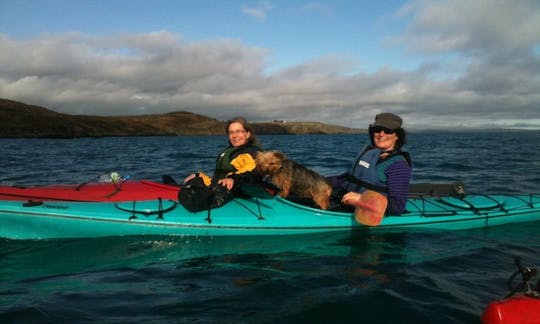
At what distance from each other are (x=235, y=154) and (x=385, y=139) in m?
2.70

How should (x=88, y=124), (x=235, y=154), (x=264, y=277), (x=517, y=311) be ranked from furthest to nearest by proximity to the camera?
(x=88, y=124), (x=235, y=154), (x=264, y=277), (x=517, y=311)

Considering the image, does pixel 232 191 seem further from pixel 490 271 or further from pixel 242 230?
pixel 490 271

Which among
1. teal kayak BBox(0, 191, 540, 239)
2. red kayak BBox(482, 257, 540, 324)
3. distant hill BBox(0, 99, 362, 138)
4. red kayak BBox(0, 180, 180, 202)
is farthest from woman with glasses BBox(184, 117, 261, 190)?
distant hill BBox(0, 99, 362, 138)

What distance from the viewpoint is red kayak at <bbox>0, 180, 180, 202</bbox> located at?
7.27m

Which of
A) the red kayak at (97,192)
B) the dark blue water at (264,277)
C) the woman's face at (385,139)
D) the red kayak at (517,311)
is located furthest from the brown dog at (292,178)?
the red kayak at (517,311)

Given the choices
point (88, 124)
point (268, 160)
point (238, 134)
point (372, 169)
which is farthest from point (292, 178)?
point (88, 124)

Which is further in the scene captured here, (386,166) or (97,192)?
(97,192)

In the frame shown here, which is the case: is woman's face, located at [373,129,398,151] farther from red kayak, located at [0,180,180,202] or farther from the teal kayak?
red kayak, located at [0,180,180,202]

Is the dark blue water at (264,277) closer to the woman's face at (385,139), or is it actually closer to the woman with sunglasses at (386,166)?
the woman with sunglasses at (386,166)

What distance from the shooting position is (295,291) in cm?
493

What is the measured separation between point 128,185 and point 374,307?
619 centimetres

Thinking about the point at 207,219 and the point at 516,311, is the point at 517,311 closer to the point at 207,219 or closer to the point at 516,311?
the point at 516,311

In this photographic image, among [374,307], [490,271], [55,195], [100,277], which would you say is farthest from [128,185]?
[490,271]

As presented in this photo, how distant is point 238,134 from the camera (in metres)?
7.46
